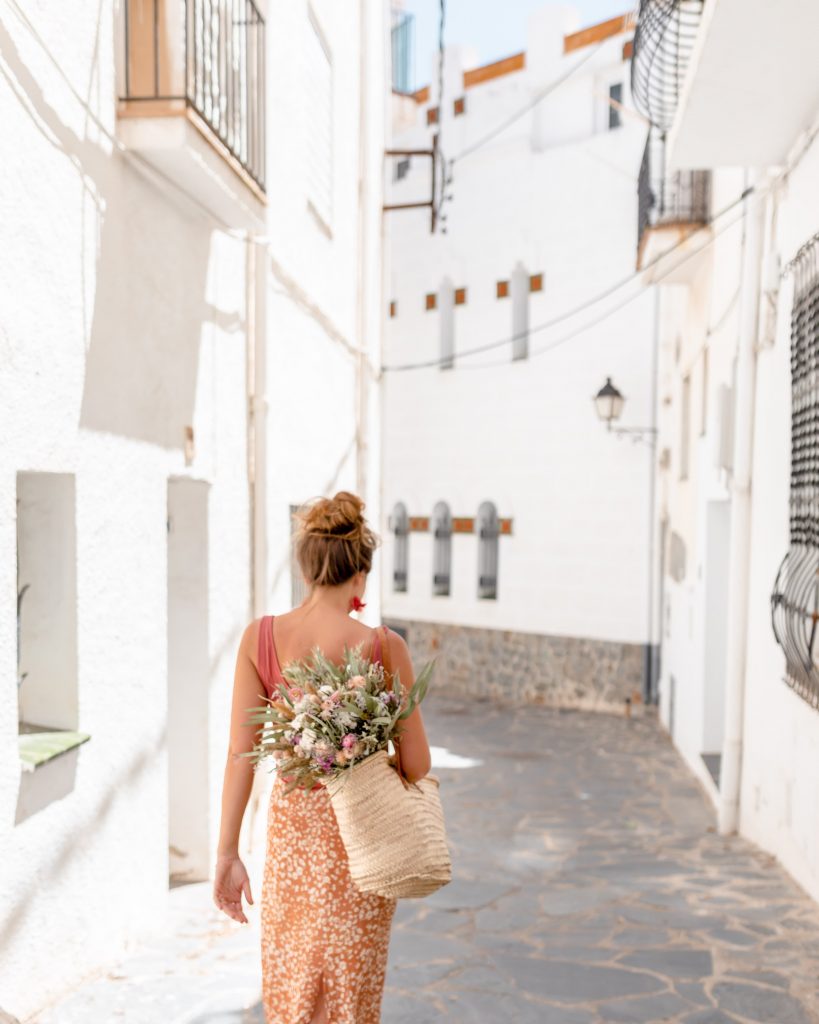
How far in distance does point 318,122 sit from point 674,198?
4886 millimetres

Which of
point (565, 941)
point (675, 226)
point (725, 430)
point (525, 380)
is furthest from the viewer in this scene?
point (525, 380)

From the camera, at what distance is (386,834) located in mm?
2729

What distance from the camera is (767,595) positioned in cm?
701

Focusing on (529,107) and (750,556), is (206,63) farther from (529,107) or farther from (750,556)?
(529,107)

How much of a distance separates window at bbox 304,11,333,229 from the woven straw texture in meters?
6.59

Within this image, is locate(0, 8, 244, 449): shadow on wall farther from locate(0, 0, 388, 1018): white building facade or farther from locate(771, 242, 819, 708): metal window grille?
locate(771, 242, 819, 708): metal window grille

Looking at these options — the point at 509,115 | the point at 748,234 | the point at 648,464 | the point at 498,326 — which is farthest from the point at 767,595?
the point at 509,115

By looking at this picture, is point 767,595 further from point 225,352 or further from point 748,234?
point 225,352

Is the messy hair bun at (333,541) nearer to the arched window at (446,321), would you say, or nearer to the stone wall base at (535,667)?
the stone wall base at (535,667)

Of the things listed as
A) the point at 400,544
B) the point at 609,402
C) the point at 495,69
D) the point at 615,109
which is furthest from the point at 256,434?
the point at 495,69

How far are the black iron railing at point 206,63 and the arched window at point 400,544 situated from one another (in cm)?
1306

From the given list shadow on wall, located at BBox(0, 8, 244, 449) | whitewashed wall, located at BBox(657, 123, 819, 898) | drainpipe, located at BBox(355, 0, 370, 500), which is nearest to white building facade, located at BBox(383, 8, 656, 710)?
whitewashed wall, located at BBox(657, 123, 819, 898)

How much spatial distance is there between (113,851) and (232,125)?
3954 millimetres

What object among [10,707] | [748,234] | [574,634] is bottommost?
[574,634]
